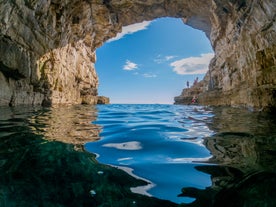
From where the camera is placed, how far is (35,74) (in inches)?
490

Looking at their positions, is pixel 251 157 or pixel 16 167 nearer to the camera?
pixel 16 167

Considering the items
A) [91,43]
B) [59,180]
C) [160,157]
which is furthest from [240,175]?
[91,43]

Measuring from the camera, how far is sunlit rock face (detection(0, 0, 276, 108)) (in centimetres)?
895

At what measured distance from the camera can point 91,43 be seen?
27984 millimetres

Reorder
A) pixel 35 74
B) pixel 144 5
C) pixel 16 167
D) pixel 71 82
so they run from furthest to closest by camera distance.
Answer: pixel 144 5 < pixel 71 82 < pixel 35 74 < pixel 16 167

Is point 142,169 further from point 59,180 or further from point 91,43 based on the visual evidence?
point 91,43

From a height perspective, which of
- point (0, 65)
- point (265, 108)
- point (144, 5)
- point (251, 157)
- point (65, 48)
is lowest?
point (251, 157)

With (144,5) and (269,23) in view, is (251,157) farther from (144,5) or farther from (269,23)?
(144,5)

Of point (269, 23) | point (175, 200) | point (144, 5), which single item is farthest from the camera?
point (144, 5)

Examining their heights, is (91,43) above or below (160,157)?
above

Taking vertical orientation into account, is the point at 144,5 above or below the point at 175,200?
above

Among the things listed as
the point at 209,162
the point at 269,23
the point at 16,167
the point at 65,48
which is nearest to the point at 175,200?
the point at 209,162

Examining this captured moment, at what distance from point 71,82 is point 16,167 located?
20.0 m

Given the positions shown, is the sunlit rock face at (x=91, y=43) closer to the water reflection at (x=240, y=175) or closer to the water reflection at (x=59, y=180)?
the water reflection at (x=240, y=175)
